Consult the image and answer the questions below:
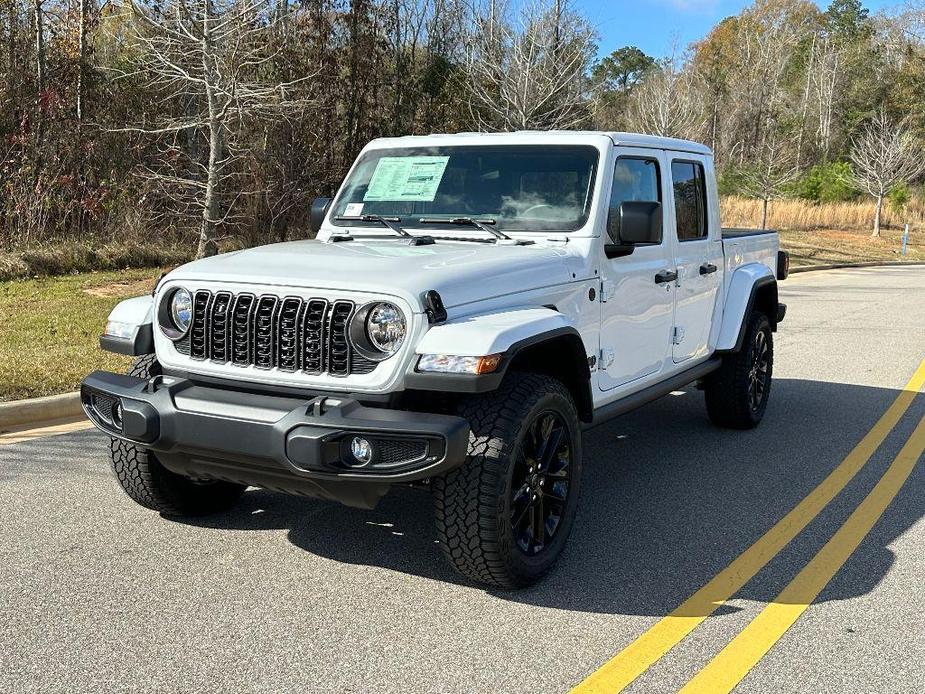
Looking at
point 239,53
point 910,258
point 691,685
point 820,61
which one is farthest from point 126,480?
point 820,61

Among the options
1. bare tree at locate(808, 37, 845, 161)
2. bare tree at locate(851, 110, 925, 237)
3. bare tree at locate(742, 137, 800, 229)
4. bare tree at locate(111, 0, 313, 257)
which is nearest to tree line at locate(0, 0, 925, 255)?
bare tree at locate(111, 0, 313, 257)

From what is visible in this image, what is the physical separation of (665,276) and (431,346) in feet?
7.50

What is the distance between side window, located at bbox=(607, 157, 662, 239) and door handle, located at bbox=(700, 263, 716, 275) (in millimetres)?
698

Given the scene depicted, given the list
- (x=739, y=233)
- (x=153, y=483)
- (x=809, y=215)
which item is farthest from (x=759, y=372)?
(x=809, y=215)

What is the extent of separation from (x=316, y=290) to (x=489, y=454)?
3.18 feet

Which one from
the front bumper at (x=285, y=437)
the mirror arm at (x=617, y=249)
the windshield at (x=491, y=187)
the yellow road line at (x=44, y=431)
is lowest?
the yellow road line at (x=44, y=431)

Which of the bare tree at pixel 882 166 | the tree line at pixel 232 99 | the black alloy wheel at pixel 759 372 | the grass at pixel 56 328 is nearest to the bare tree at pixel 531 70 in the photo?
the tree line at pixel 232 99

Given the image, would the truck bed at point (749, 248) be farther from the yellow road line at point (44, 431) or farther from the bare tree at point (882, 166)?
the bare tree at point (882, 166)

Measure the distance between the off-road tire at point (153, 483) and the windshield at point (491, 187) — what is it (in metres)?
1.59

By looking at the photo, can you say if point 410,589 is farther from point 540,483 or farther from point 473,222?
point 473,222

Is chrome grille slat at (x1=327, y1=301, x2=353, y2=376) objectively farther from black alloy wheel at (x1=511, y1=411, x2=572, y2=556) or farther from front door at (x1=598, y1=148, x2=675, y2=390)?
front door at (x1=598, y1=148, x2=675, y2=390)

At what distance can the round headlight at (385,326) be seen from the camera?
3.83 meters

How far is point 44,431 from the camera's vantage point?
263 inches

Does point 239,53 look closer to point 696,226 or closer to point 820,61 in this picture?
point 696,226
